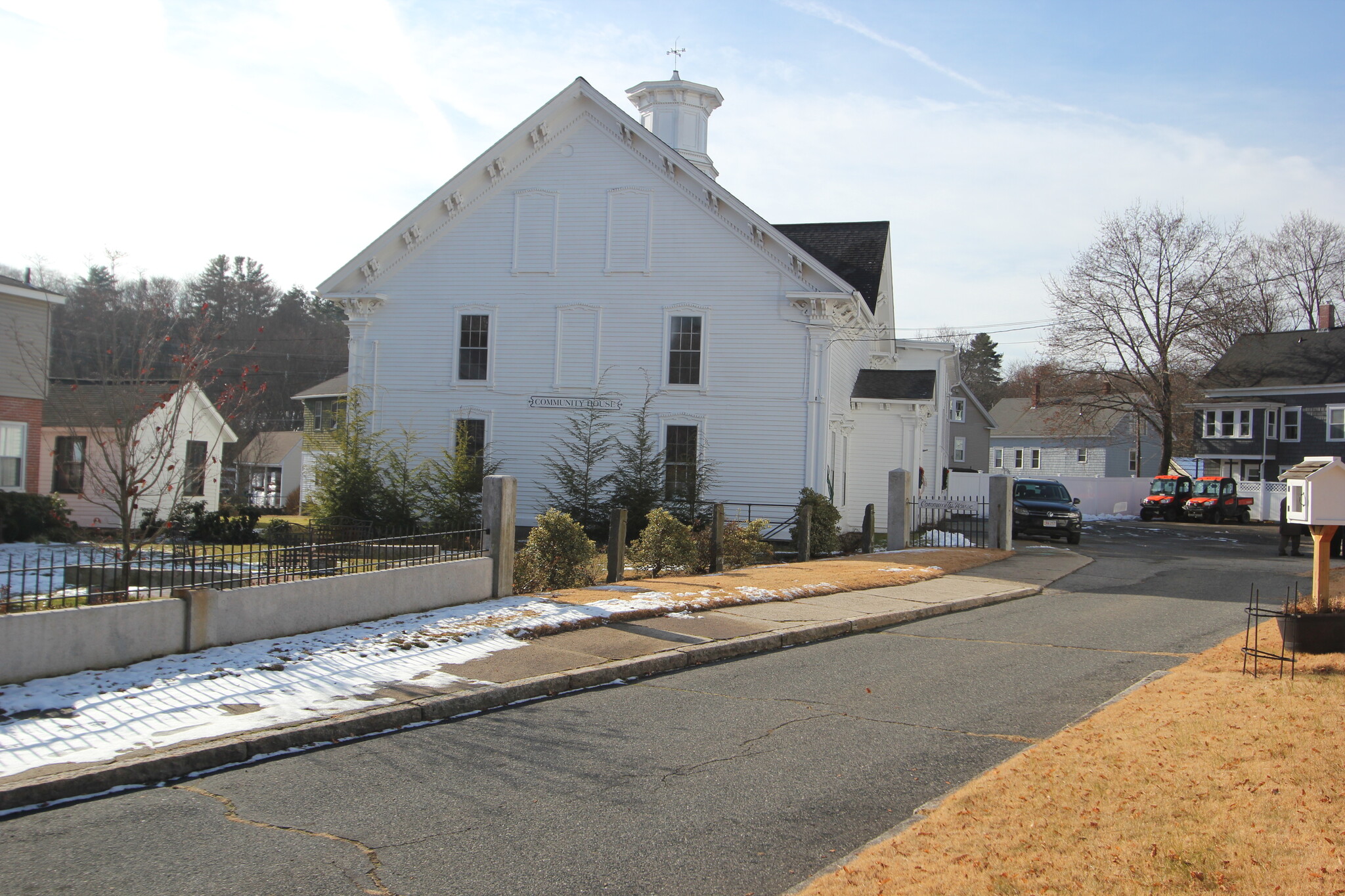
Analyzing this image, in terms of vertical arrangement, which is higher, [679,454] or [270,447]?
[270,447]

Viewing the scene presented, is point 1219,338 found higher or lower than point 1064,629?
higher

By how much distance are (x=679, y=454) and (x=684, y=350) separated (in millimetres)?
2641

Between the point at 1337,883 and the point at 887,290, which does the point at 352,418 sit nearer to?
the point at 887,290

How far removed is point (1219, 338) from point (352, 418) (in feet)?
177

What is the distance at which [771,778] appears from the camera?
6.56 m

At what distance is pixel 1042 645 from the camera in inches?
464

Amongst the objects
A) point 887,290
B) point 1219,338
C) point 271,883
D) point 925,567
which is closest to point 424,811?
point 271,883

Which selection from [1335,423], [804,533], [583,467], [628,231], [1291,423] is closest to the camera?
[804,533]

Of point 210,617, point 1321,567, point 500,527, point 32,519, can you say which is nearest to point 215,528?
point 32,519

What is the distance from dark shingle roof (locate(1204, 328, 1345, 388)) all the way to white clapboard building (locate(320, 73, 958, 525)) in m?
35.2

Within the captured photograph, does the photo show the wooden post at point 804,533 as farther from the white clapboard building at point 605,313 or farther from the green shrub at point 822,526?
the white clapboard building at point 605,313

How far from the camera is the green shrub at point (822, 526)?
75.0 feet

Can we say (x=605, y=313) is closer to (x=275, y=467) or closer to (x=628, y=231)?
(x=628, y=231)

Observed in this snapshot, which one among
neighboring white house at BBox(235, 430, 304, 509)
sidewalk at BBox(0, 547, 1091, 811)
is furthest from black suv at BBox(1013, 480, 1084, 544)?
neighboring white house at BBox(235, 430, 304, 509)
